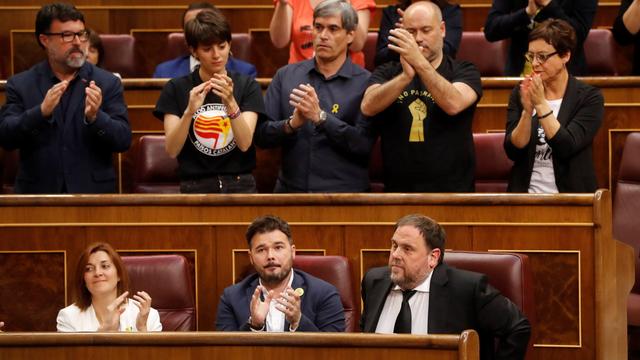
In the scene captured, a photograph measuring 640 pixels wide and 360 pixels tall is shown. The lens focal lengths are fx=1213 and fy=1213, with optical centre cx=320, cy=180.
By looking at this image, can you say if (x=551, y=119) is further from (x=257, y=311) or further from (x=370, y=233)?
(x=257, y=311)

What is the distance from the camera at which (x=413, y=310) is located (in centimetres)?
213

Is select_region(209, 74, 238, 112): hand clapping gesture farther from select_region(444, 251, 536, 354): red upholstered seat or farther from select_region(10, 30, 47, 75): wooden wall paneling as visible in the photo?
select_region(10, 30, 47, 75): wooden wall paneling

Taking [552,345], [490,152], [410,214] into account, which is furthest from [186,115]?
[552,345]

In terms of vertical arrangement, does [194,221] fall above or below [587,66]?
below

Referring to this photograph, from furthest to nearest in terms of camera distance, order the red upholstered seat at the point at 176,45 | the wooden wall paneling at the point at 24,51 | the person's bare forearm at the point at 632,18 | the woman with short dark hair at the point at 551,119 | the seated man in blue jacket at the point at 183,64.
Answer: the wooden wall paneling at the point at 24,51
the red upholstered seat at the point at 176,45
the seated man in blue jacket at the point at 183,64
the person's bare forearm at the point at 632,18
the woman with short dark hair at the point at 551,119

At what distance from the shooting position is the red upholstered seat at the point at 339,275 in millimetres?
2320

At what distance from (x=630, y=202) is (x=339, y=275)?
71 cm

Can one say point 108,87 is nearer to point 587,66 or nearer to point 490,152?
point 490,152

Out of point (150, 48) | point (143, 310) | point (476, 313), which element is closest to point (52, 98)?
point (143, 310)

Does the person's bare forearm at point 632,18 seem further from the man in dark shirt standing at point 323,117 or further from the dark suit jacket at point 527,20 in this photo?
the man in dark shirt standing at point 323,117

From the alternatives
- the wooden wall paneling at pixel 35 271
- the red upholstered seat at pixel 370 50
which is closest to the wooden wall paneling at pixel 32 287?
the wooden wall paneling at pixel 35 271

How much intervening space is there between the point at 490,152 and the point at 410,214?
0.55m

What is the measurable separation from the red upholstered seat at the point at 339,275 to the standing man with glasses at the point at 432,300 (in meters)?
0.14

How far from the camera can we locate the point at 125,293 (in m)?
2.22
